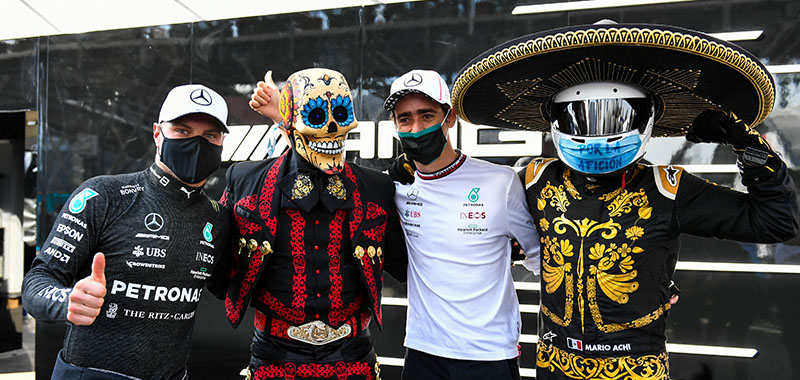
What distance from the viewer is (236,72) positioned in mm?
4633

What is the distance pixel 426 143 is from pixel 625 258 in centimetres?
99

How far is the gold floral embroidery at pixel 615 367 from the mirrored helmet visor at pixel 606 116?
87cm

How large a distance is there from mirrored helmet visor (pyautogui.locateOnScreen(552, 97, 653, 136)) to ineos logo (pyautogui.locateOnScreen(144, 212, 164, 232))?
1637 mm

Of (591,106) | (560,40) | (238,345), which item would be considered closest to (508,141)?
(591,106)

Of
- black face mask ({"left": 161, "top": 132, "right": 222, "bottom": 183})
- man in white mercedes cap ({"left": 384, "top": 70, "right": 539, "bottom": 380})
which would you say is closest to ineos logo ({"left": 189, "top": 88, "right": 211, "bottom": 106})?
black face mask ({"left": 161, "top": 132, "right": 222, "bottom": 183})

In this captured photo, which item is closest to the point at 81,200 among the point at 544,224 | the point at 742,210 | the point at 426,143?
the point at 426,143

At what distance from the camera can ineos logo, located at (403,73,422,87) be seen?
2.64 meters

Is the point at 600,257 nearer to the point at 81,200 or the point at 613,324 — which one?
the point at 613,324

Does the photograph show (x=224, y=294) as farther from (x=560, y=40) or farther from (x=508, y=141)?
(x=508, y=141)

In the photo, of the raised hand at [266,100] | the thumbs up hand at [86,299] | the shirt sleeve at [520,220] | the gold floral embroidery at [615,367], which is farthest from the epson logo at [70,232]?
the gold floral embroidery at [615,367]

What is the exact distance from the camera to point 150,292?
84.0 inches

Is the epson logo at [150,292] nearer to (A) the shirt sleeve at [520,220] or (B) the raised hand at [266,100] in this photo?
(B) the raised hand at [266,100]

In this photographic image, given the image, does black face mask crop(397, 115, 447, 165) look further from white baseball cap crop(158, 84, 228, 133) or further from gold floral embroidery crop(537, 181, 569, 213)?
white baseball cap crop(158, 84, 228, 133)

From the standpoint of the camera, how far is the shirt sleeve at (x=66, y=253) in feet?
6.12
